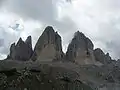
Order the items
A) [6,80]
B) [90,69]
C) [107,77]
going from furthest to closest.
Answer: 1. [90,69]
2. [107,77]
3. [6,80]

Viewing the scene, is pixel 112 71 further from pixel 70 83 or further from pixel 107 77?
pixel 70 83

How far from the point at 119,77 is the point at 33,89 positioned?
111521 millimetres

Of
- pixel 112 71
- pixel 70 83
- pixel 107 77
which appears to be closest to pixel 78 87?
pixel 70 83

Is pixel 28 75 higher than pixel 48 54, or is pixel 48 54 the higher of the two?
pixel 48 54

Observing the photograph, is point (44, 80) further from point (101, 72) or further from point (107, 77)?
point (101, 72)

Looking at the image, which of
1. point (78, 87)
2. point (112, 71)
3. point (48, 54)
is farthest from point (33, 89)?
point (48, 54)

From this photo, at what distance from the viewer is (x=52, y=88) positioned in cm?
3791

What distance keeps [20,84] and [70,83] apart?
9.53 m

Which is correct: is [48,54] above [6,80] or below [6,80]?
above

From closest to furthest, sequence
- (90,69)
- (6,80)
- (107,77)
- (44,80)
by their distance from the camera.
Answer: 1. (6,80)
2. (44,80)
3. (107,77)
4. (90,69)

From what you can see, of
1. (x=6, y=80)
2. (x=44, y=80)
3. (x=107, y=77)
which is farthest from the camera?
(x=107, y=77)

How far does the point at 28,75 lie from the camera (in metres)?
37.1

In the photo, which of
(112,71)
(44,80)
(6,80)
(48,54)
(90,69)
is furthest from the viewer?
(48,54)

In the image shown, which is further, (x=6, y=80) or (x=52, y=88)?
(x=52, y=88)
